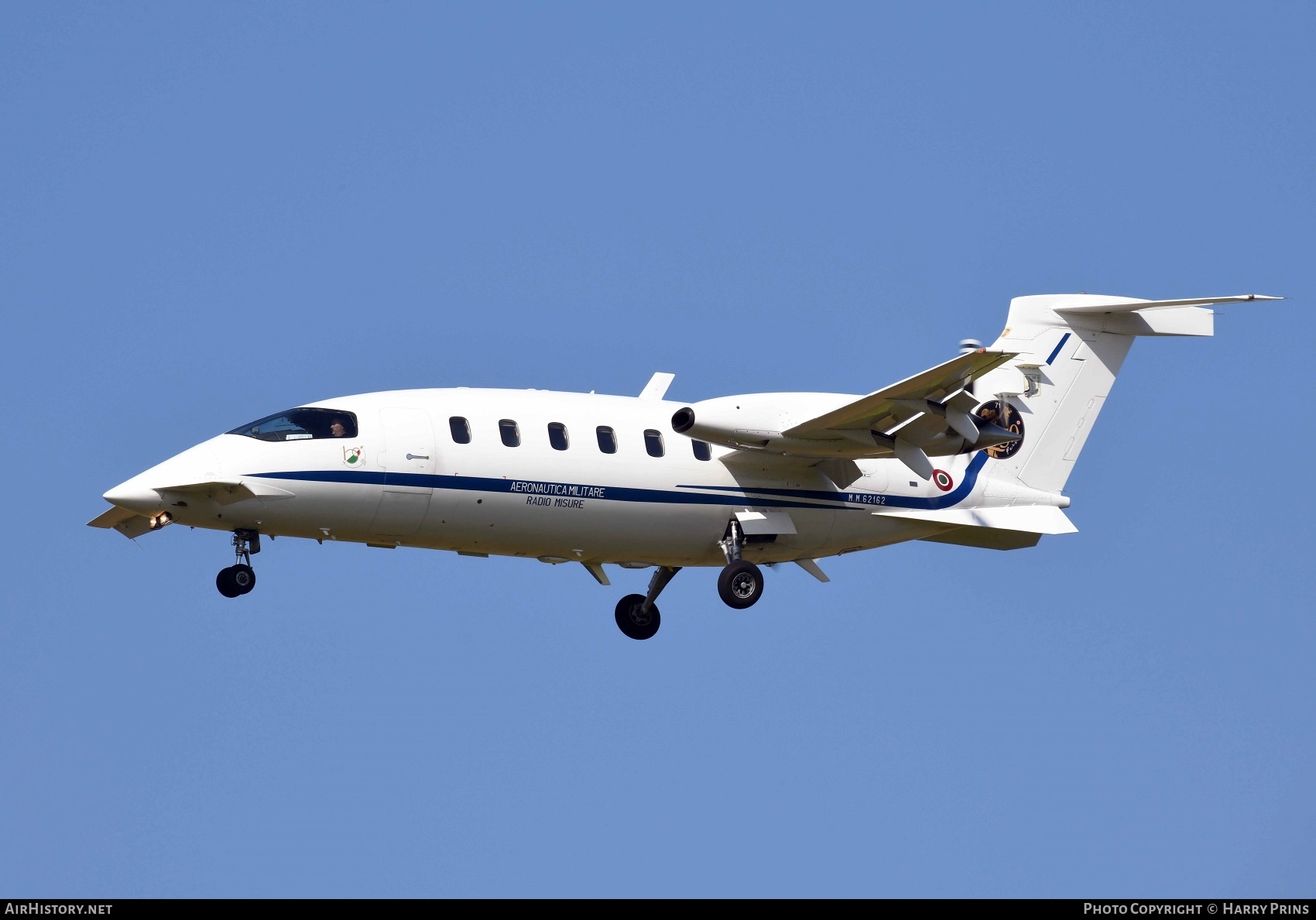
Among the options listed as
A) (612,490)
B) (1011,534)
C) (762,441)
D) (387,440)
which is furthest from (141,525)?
(1011,534)

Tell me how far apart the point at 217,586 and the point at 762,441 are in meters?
8.29

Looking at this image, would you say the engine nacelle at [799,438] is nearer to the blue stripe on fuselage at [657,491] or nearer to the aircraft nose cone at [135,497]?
the blue stripe on fuselage at [657,491]

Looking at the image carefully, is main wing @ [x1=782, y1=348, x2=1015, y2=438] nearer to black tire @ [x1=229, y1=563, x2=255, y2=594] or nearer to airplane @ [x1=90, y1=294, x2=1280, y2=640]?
airplane @ [x1=90, y1=294, x2=1280, y2=640]

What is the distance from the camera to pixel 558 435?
28.6m

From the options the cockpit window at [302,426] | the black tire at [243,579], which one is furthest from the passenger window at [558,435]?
the black tire at [243,579]

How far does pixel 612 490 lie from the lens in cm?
2875

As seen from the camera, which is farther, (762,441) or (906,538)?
(906,538)

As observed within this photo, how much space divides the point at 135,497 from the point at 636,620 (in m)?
9.32

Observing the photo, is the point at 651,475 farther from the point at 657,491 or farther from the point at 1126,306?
the point at 1126,306

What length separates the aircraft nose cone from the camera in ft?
86.5

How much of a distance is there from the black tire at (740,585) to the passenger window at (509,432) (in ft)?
13.1

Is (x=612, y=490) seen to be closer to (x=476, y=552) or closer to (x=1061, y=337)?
(x=476, y=552)

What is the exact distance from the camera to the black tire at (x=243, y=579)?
Answer: 1067 inches

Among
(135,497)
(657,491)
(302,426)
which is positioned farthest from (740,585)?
(135,497)
